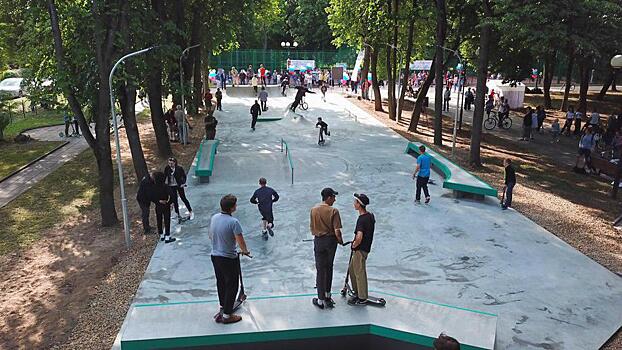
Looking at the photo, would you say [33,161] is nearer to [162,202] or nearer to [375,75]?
[162,202]

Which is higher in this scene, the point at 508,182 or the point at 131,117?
the point at 131,117

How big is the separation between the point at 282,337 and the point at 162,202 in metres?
4.95

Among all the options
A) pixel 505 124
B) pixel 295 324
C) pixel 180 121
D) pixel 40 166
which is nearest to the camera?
pixel 295 324

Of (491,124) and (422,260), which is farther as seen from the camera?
(491,124)

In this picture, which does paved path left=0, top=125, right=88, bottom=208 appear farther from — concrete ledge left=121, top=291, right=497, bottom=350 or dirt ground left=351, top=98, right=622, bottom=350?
dirt ground left=351, top=98, right=622, bottom=350

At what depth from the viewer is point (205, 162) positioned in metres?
16.0

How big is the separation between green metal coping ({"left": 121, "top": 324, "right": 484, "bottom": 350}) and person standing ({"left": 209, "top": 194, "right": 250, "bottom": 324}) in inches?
13.6

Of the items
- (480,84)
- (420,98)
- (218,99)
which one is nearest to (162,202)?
(480,84)

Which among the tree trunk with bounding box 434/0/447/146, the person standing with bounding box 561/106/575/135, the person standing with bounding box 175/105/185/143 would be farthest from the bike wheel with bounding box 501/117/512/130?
the person standing with bounding box 175/105/185/143

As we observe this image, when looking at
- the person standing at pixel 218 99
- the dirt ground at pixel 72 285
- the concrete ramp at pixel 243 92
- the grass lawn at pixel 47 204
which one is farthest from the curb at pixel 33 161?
the concrete ramp at pixel 243 92

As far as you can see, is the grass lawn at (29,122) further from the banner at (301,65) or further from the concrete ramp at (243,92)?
the banner at (301,65)

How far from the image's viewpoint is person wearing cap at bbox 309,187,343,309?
21.8 ft

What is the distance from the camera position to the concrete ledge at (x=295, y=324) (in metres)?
6.41

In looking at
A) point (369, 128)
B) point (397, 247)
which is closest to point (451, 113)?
point (369, 128)
